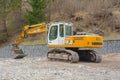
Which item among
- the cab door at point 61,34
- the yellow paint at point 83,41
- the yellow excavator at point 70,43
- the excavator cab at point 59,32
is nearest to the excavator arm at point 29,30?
the yellow excavator at point 70,43

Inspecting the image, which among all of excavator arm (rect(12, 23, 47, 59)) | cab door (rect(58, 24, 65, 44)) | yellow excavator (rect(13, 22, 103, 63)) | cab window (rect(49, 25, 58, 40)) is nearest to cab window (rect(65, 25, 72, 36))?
yellow excavator (rect(13, 22, 103, 63))

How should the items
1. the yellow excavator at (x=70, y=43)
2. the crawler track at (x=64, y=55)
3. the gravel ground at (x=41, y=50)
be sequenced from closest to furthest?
the yellow excavator at (x=70, y=43), the crawler track at (x=64, y=55), the gravel ground at (x=41, y=50)

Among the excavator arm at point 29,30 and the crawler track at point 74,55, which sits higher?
the excavator arm at point 29,30

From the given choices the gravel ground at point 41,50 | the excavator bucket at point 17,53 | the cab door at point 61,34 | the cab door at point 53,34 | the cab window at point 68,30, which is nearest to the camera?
the cab door at point 61,34

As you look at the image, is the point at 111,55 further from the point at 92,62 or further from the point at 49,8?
the point at 49,8

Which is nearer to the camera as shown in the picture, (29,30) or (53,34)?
(53,34)

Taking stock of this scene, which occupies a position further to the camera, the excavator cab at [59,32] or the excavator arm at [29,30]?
the excavator arm at [29,30]

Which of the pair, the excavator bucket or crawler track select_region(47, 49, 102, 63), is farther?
the excavator bucket

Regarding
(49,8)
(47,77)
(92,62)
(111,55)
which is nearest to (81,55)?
(92,62)

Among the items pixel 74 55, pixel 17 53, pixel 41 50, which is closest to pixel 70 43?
pixel 74 55

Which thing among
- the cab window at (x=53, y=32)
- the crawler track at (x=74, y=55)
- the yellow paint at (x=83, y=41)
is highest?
the cab window at (x=53, y=32)

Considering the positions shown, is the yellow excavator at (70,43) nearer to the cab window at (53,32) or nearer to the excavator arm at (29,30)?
the cab window at (53,32)

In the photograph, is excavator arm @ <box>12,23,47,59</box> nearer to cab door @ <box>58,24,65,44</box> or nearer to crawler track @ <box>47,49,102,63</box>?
cab door @ <box>58,24,65,44</box>

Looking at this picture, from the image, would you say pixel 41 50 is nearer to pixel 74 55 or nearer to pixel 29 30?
pixel 29 30
